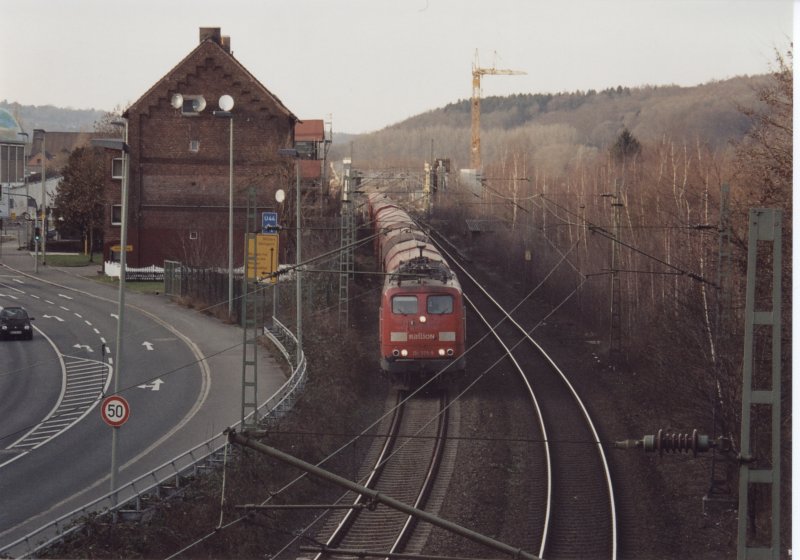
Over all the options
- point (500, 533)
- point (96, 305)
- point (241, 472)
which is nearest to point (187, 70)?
point (96, 305)

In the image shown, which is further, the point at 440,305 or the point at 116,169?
the point at 116,169

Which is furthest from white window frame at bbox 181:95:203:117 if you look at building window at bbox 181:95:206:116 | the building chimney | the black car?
the black car

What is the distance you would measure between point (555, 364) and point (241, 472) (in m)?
9.05

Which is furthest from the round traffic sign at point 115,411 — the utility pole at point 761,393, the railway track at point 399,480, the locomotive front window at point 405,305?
the utility pole at point 761,393

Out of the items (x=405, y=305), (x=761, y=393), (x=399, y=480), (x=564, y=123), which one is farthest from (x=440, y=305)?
(x=564, y=123)

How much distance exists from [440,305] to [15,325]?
12.2 meters

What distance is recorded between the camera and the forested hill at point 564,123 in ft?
79.6

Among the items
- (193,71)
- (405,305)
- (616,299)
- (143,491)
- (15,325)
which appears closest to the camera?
(143,491)

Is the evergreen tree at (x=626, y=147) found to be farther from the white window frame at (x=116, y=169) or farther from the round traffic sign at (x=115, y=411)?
the round traffic sign at (x=115, y=411)

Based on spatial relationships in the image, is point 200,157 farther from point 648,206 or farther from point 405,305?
point 648,206

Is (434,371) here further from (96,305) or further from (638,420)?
(96,305)

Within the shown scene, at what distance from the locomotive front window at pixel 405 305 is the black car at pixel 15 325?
37.2 feet

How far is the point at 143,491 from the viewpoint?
1178cm

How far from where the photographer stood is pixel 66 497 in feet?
42.3
